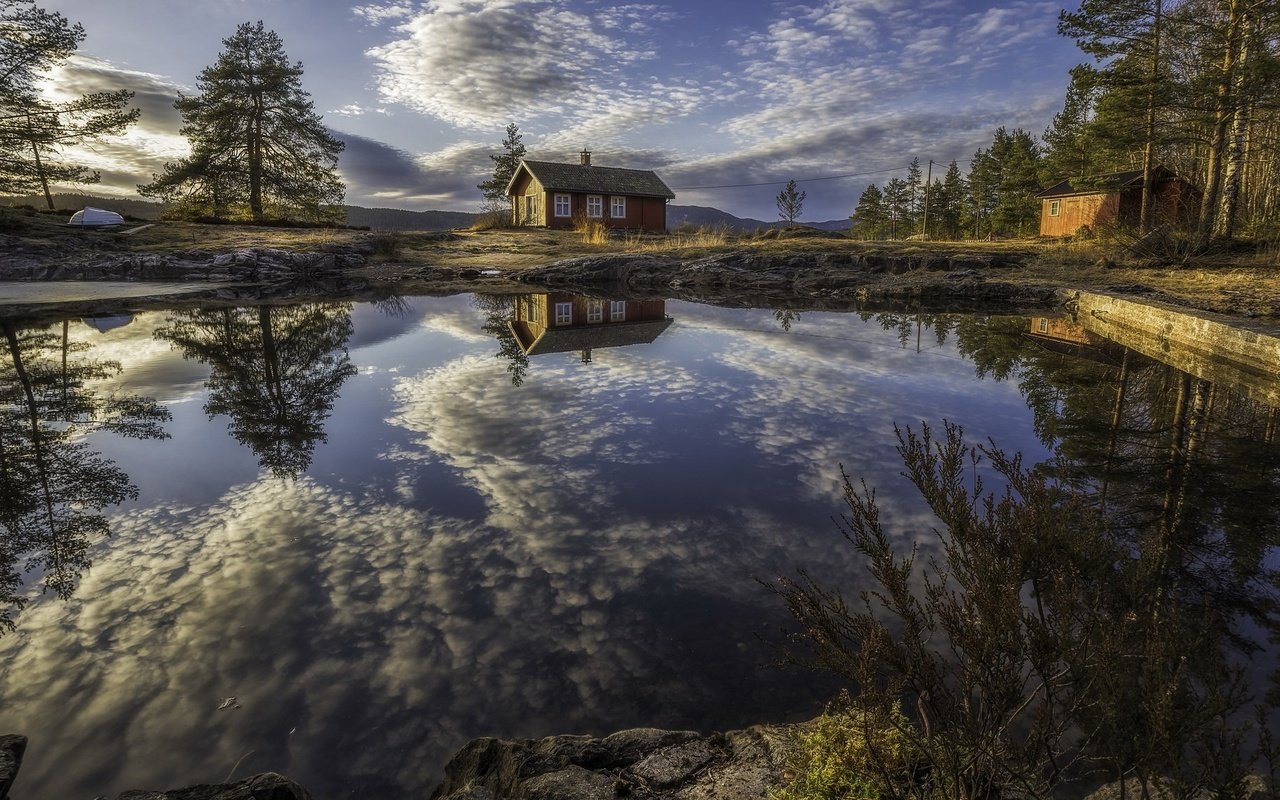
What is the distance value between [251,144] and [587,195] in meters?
21.6

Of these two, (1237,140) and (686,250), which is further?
(686,250)

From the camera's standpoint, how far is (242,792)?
2.32 metres

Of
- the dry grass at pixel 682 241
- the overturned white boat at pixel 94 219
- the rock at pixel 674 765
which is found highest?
the overturned white boat at pixel 94 219

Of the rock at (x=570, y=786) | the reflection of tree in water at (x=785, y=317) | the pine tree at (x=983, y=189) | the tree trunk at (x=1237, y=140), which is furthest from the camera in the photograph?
the pine tree at (x=983, y=189)

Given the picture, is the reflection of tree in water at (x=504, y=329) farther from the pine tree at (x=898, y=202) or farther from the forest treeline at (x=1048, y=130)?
the pine tree at (x=898, y=202)

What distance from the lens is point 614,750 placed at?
104 inches

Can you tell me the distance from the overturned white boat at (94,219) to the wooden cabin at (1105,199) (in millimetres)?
51478

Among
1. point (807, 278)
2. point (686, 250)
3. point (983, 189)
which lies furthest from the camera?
point (983, 189)

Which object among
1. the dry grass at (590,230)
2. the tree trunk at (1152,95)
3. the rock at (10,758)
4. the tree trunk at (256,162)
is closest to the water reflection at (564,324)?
the rock at (10,758)

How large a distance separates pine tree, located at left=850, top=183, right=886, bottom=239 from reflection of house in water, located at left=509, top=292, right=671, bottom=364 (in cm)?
7201

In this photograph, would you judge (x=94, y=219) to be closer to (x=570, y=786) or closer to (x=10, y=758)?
(x=10, y=758)

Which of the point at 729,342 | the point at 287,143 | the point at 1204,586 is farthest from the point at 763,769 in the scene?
the point at 287,143

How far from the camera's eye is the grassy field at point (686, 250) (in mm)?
19469

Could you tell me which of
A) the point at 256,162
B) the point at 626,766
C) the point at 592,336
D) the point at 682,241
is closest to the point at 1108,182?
the point at 682,241
